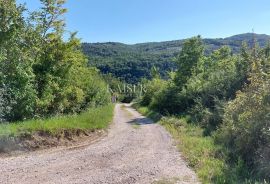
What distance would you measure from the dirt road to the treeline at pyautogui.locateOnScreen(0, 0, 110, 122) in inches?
197

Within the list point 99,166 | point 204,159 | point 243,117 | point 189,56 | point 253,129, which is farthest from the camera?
point 189,56

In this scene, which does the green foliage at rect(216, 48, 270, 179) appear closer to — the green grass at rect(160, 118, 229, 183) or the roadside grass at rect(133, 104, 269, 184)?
the roadside grass at rect(133, 104, 269, 184)

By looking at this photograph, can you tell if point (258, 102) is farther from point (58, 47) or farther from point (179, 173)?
point (58, 47)

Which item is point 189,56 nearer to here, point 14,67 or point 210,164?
point 14,67

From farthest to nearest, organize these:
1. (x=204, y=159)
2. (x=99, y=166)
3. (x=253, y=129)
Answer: (x=204, y=159), (x=253, y=129), (x=99, y=166)

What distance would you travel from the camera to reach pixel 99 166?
429 inches

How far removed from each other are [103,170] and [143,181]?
151cm

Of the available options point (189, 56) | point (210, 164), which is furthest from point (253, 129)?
point (189, 56)

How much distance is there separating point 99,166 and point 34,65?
1425cm

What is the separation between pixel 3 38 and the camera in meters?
17.9

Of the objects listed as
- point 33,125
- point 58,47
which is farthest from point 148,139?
point 58,47

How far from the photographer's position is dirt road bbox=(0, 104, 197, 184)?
9305 millimetres

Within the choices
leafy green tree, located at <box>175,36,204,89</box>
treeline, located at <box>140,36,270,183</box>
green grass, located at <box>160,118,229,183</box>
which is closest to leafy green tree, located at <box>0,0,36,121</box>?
green grass, located at <box>160,118,229,183</box>

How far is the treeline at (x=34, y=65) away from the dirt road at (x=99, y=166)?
5013mm
